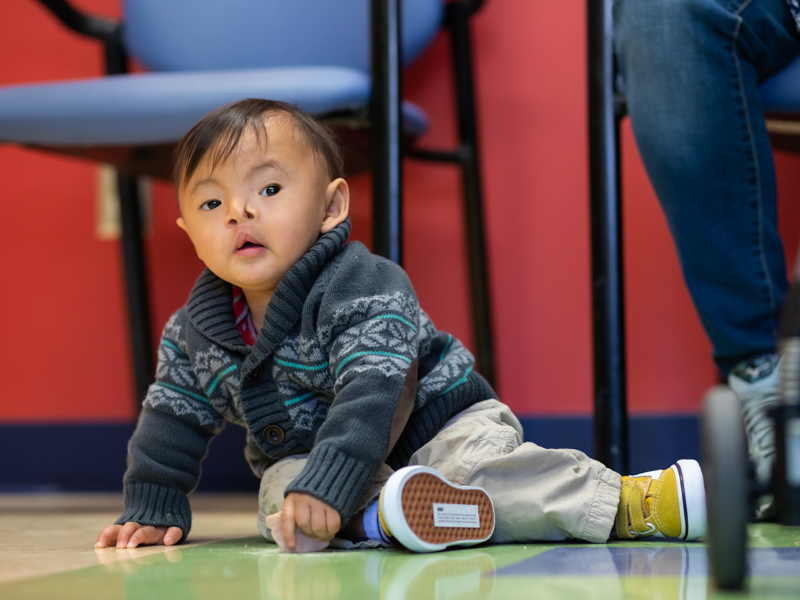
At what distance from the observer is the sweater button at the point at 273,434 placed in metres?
0.75

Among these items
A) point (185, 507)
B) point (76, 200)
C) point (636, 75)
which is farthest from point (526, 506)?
point (76, 200)

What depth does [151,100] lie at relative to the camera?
91cm

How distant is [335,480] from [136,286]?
2.61 ft

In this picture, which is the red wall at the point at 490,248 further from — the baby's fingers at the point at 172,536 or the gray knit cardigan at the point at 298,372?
the baby's fingers at the point at 172,536

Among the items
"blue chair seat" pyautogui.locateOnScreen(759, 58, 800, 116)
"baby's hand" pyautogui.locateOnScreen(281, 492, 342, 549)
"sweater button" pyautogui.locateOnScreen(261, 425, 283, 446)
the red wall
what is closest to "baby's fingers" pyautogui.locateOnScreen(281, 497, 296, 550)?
"baby's hand" pyautogui.locateOnScreen(281, 492, 342, 549)

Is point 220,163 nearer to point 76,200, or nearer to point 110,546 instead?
point 110,546

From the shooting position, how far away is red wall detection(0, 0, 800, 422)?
4.17ft

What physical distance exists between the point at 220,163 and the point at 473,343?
26.5 inches

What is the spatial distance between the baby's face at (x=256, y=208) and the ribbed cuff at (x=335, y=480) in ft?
0.67

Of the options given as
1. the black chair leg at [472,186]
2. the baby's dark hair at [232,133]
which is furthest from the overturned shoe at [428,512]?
the black chair leg at [472,186]

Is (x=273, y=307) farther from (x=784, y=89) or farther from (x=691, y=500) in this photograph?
(x=784, y=89)

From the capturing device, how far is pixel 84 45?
1501mm

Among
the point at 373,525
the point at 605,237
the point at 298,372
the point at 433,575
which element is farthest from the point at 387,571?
the point at 605,237

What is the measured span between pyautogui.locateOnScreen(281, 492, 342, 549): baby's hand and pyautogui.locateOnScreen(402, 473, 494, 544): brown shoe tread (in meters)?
0.06
